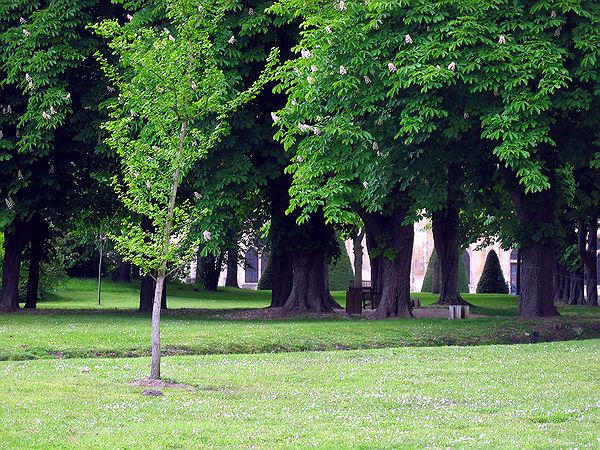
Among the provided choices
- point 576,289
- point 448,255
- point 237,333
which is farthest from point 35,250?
point 576,289

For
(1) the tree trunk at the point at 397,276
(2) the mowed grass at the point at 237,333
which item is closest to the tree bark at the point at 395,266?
(1) the tree trunk at the point at 397,276

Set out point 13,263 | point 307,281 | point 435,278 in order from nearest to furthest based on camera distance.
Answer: point 13,263, point 307,281, point 435,278

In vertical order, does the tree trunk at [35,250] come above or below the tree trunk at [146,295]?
above

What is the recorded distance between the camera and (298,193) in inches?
1038

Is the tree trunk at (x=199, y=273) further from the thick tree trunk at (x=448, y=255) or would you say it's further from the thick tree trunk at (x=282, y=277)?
the thick tree trunk at (x=282, y=277)

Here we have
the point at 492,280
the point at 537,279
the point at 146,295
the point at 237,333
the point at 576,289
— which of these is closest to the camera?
the point at 237,333

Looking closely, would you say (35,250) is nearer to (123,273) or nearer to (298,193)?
(298,193)

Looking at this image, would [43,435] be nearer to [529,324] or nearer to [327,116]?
[327,116]

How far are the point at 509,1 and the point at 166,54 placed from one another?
33.6ft

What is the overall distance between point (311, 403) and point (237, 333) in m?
11.3

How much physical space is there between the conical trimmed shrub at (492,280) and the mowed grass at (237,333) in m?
38.8

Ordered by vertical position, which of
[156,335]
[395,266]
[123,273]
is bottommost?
[156,335]

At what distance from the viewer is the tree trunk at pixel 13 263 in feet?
113

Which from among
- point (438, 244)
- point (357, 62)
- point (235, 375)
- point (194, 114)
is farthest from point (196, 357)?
point (438, 244)
